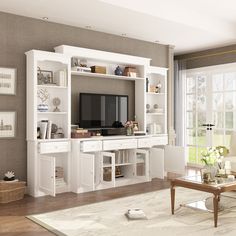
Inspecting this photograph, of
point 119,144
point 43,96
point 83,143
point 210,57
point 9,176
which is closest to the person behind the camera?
point 9,176

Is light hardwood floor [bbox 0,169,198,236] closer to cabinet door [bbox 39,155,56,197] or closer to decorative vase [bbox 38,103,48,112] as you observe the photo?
cabinet door [bbox 39,155,56,197]

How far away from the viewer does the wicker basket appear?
14.0ft

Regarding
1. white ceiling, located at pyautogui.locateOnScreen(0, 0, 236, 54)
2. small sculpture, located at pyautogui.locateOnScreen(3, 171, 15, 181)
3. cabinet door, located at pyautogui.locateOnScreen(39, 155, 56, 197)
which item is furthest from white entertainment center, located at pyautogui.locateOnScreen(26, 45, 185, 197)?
white ceiling, located at pyautogui.locateOnScreen(0, 0, 236, 54)

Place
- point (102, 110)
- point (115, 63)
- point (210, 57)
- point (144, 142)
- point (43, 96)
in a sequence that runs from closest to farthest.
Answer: point (43, 96) < point (102, 110) < point (144, 142) < point (115, 63) < point (210, 57)

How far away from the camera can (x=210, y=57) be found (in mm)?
7164

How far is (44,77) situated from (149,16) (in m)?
1.80

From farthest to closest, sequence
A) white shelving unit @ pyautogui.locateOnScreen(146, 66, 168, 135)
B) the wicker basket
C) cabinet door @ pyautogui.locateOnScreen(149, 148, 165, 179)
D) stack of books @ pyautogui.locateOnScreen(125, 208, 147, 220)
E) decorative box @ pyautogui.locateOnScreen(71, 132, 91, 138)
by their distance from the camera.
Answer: white shelving unit @ pyautogui.locateOnScreen(146, 66, 168, 135) < cabinet door @ pyautogui.locateOnScreen(149, 148, 165, 179) < decorative box @ pyautogui.locateOnScreen(71, 132, 91, 138) < the wicker basket < stack of books @ pyautogui.locateOnScreen(125, 208, 147, 220)

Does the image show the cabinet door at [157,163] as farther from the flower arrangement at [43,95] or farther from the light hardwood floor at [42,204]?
the flower arrangement at [43,95]

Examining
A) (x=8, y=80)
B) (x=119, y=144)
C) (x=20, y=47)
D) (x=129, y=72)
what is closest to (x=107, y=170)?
(x=119, y=144)

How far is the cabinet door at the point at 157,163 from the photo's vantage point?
19.0ft

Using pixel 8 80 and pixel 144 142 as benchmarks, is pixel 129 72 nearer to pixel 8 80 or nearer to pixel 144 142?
pixel 144 142

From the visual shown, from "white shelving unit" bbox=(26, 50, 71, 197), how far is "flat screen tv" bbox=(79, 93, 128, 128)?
1.37 feet

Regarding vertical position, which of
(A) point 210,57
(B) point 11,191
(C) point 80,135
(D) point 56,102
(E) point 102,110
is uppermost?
(A) point 210,57

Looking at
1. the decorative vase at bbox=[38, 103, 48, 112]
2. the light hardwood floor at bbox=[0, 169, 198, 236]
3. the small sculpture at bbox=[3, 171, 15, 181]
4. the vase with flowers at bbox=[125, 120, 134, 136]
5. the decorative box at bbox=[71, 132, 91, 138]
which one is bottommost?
the light hardwood floor at bbox=[0, 169, 198, 236]
